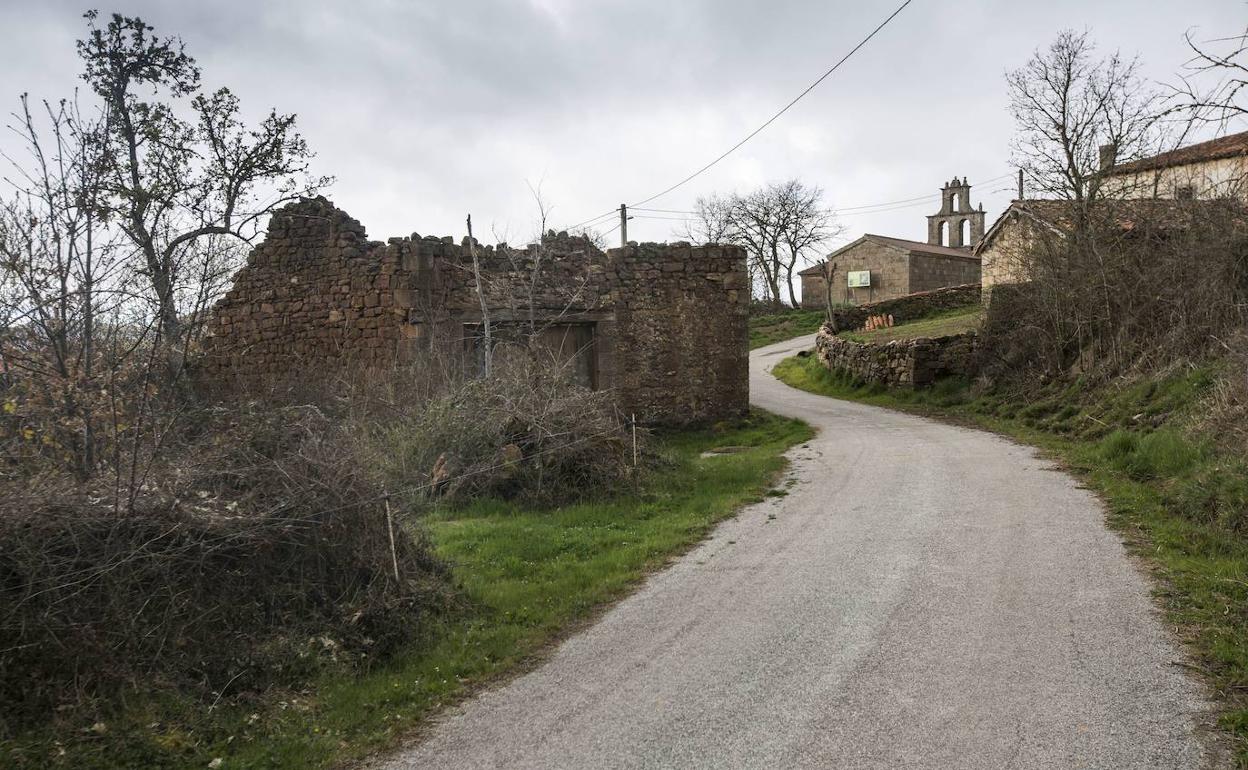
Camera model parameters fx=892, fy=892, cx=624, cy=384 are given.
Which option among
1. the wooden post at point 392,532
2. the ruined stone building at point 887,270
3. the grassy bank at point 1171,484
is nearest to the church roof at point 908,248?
the ruined stone building at point 887,270

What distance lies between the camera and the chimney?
18.2 m

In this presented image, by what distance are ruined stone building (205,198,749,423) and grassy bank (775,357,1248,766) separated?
5156 mm

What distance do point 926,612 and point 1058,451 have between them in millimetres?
7599

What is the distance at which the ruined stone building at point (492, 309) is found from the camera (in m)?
14.5

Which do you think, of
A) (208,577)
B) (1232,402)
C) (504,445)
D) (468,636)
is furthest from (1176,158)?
(208,577)

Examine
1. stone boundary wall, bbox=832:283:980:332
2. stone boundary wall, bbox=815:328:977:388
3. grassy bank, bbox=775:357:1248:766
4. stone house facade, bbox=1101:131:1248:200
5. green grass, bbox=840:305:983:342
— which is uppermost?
stone house facade, bbox=1101:131:1248:200

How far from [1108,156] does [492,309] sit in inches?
518

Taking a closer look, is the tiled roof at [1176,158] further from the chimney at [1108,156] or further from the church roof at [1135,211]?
the church roof at [1135,211]

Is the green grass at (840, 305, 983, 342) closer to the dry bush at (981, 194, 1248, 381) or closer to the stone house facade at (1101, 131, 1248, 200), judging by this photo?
the dry bush at (981, 194, 1248, 381)

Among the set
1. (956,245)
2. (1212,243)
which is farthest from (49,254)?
(956,245)

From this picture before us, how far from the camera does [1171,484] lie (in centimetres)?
917

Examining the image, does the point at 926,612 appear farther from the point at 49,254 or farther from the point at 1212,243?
the point at 1212,243

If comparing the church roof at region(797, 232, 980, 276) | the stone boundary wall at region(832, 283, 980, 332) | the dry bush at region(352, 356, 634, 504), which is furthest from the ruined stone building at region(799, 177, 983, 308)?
the dry bush at region(352, 356, 634, 504)

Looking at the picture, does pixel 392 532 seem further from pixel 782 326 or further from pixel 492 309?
pixel 782 326
